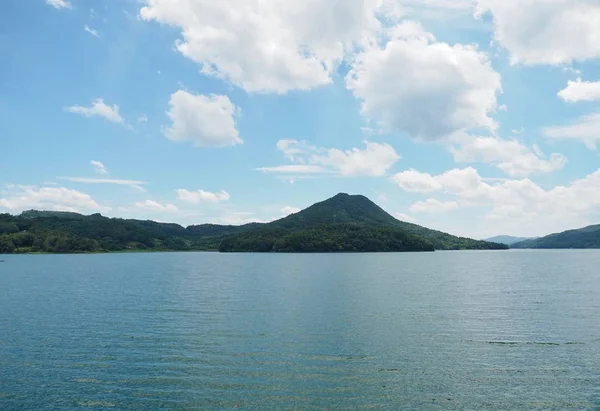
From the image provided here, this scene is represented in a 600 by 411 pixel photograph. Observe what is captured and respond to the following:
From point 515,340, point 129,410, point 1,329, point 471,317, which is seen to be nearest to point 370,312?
point 471,317

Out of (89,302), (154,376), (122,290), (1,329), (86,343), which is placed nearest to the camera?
(154,376)

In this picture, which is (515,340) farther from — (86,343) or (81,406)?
(86,343)

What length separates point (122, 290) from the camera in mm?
107062

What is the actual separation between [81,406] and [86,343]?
68.2ft

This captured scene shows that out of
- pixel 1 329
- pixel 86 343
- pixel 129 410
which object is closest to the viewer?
pixel 129 410

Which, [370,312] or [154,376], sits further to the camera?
[370,312]

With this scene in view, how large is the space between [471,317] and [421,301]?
56.4 feet

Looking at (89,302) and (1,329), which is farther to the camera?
(89,302)

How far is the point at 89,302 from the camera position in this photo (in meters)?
85.9

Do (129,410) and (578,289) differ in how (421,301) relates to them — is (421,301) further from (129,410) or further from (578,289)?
(129,410)

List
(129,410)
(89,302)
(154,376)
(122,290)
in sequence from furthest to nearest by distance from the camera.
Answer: (122,290)
(89,302)
(154,376)
(129,410)

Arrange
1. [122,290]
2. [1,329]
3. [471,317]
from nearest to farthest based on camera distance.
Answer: [1,329] < [471,317] < [122,290]

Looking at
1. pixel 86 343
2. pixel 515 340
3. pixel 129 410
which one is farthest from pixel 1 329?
pixel 515 340

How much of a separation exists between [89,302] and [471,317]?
70.6 m
